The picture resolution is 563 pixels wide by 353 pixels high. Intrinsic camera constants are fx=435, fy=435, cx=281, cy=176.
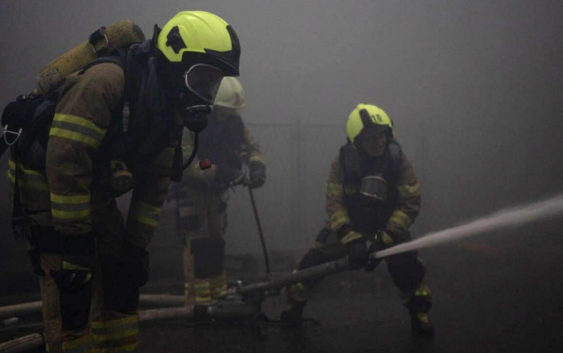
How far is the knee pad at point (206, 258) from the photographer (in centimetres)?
457

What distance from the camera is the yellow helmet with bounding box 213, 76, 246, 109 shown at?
4918 mm

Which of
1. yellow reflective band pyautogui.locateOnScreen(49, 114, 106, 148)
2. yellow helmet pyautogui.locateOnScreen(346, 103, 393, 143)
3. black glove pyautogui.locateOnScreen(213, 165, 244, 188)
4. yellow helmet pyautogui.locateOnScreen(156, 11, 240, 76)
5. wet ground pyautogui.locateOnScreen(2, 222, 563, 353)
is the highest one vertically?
yellow helmet pyautogui.locateOnScreen(156, 11, 240, 76)

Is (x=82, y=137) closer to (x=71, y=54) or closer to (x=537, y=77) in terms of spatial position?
(x=71, y=54)

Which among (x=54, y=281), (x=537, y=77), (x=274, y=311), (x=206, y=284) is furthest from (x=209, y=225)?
(x=537, y=77)

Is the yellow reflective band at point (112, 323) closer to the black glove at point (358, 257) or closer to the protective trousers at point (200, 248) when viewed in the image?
the black glove at point (358, 257)

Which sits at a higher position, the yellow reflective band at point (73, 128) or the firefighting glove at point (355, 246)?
the yellow reflective band at point (73, 128)

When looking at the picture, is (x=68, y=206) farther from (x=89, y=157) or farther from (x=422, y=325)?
(x=422, y=325)

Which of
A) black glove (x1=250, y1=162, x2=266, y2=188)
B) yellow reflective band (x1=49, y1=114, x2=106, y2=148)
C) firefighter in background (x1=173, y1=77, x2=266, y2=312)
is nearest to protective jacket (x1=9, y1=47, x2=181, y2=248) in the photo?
yellow reflective band (x1=49, y1=114, x2=106, y2=148)

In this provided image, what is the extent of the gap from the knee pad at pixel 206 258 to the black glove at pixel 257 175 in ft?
2.67

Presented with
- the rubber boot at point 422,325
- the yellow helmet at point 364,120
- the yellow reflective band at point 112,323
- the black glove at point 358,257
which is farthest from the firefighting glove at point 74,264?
the rubber boot at point 422,325

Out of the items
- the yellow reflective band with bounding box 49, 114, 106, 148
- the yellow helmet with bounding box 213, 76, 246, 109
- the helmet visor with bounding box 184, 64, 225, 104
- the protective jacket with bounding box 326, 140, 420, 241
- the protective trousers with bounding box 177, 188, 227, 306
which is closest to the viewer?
the yellow reflective band with bounding box 49, 114, 106, 148

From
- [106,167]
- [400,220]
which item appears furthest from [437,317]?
[106,167]

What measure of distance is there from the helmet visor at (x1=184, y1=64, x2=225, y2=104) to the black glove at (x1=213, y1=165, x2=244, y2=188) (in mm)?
2283

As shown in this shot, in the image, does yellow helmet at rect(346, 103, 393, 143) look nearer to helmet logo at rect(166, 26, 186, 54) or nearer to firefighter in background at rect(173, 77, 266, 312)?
firefighter in background at rect(173, 77, 266, 312)
